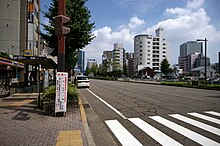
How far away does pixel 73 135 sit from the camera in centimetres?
A: 523

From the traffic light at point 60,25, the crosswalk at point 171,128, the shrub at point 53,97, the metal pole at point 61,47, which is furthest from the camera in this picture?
the shrub at point 53,97

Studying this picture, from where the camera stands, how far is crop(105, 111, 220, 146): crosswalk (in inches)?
197

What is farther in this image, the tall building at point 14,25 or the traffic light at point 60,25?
the tall building at point 14,25

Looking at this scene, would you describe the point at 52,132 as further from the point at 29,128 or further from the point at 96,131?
the point at 96,131

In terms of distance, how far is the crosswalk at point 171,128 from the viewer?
5.01 metres

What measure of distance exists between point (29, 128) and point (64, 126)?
1.03 metres

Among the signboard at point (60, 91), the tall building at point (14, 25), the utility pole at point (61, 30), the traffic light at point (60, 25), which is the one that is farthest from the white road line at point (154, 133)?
the tall building at point (14, 25)

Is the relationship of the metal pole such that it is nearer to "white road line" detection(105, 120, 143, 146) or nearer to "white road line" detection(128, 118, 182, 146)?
"white road line" detection(105, 120, 143, 146)

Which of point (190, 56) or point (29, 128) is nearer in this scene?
point (29, 128)

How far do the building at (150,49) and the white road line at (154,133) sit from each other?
9962cm

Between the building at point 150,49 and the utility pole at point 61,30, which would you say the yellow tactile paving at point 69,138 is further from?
the building at point 150,49

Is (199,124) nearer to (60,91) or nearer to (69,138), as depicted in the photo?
(69,138)

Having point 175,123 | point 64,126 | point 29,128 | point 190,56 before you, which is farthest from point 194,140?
point 190,56

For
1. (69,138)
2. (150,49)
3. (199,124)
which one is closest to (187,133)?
(199,124)
